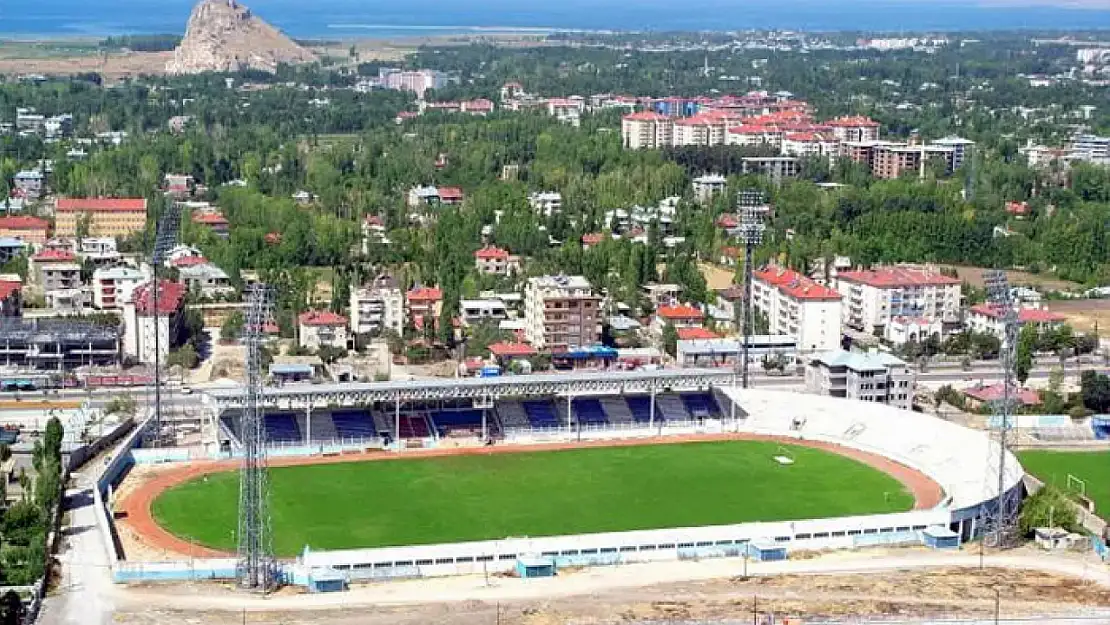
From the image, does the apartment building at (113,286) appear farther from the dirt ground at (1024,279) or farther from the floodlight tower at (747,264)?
the dirt ground at (1024,279)

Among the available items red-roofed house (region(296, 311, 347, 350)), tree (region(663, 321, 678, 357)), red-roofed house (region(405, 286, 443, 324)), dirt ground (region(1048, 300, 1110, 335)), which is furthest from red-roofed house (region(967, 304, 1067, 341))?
red-roofed house (region(296, 311, 347, 350))

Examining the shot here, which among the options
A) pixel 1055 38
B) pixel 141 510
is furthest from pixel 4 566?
pixel 1055 38

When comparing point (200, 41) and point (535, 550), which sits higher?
point (200, 41)

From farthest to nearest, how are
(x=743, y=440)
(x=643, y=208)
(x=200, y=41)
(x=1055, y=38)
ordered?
(x=1055, y=38)
(x=200, y=41)
(x=643, y=208)
(x=743, y=440)

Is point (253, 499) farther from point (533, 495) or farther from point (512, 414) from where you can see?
point (512, 414)

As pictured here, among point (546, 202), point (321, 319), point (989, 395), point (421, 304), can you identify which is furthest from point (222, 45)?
point (989, 395)

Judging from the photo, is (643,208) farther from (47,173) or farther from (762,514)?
(762,514)
